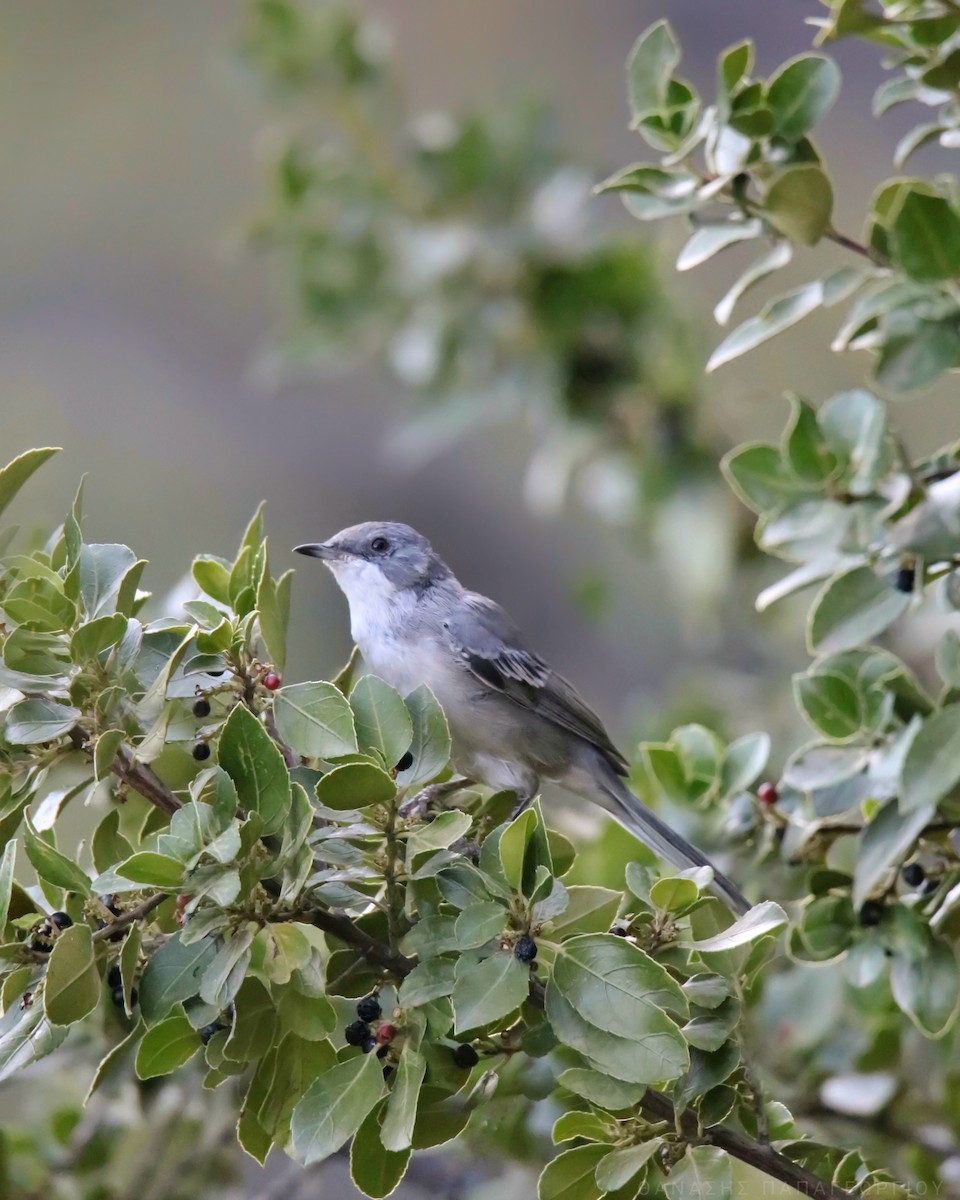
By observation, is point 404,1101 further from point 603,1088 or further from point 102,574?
point 102,574

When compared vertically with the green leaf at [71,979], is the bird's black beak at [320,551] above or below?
below

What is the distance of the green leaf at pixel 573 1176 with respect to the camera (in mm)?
1208

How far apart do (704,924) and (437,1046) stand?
11.8 inches

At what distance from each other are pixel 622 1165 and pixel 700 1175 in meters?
0.07

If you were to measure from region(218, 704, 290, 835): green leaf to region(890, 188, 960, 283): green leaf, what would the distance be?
0.86 metres

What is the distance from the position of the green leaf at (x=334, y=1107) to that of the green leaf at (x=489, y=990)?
135 millimetres

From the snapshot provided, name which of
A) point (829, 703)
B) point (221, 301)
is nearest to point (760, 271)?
point (829, 703)

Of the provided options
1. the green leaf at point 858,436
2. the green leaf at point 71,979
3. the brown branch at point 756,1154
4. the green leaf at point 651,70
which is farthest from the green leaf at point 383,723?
the green leaf at point 651,70

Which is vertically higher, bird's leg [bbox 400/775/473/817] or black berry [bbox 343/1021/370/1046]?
black berry [bbox 343/1021/370/1046]

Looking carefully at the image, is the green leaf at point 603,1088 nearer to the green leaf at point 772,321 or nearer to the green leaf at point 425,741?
the green leaf at point 425,741

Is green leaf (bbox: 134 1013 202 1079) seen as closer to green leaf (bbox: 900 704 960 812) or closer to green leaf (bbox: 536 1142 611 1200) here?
green leaf (bbox: 536 1142 611 1200)

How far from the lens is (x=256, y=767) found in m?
1.18

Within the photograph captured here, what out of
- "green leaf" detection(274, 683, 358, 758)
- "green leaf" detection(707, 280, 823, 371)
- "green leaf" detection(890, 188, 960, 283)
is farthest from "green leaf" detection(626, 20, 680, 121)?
"green leaf" detection(274, 683, 358, 758)

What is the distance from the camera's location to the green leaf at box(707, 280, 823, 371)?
158 centimetres
